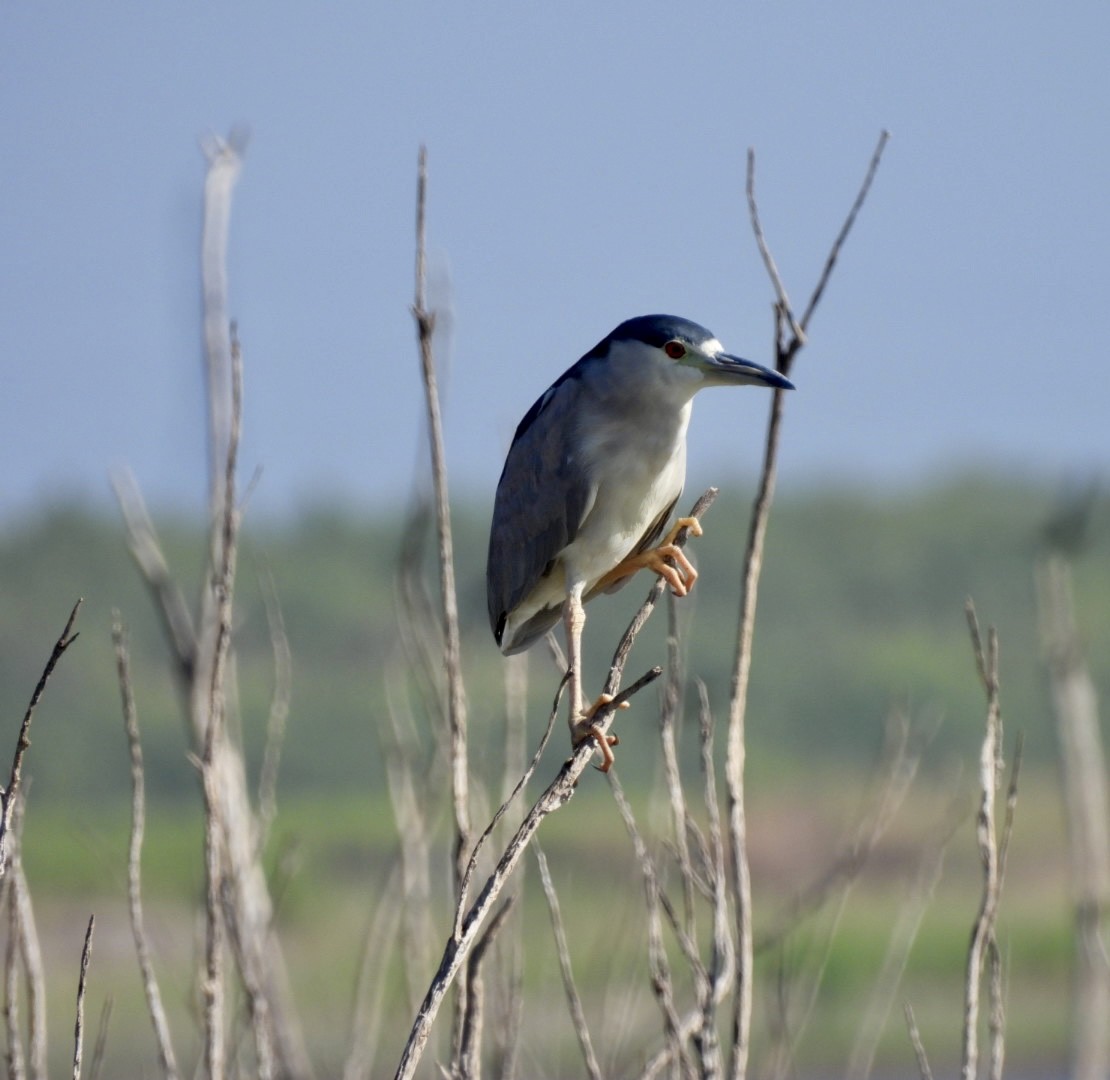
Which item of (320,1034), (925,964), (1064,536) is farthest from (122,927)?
(1064,536)

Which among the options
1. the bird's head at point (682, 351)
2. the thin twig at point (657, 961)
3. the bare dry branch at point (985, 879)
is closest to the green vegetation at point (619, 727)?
the bird's head at point (682, 351)

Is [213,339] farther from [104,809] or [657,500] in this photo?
[104,809]

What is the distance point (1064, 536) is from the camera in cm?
358

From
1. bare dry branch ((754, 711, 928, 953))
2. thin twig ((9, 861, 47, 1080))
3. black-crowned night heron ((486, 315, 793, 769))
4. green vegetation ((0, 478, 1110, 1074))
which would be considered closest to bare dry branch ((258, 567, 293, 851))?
black-crowned night heron ((486, 315, 793, 769))

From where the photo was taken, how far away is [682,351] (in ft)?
15.0

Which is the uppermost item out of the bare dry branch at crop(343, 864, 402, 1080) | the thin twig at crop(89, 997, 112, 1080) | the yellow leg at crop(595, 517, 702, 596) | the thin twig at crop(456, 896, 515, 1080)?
the yellow leg at crop(595, 517, 702, 596)

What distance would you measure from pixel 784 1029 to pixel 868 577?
79.4 feet

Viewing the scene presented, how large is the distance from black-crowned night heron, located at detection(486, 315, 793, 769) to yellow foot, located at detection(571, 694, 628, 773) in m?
0.44

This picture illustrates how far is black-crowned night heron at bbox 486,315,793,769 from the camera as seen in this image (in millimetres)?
4559

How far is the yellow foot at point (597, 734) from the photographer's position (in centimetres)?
377

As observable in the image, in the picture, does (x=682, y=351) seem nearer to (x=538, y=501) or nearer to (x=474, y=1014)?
(x=538, y=501)

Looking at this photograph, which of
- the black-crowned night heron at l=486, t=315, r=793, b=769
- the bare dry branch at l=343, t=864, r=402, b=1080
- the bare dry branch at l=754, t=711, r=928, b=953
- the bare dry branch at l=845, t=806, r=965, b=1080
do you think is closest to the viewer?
the bare dry branch at l=754, t=711, r=928, b=953

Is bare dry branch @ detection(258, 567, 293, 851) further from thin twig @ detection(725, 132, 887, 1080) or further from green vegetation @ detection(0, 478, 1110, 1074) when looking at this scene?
green vegetation @ detection(0, 478, 1110, 1074)

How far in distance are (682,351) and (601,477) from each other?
1.35 ft
